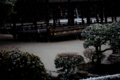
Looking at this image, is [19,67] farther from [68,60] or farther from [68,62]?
[68,60]

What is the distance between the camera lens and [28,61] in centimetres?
507

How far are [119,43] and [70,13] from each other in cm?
1301

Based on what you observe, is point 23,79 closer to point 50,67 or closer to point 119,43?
point 50,67

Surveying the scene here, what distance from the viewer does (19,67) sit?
4.88 m

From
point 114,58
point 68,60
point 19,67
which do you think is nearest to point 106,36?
point 114,58

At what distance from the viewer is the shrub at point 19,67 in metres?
4.77

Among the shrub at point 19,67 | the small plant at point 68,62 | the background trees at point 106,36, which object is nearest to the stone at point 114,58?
the background trees at point 106,36

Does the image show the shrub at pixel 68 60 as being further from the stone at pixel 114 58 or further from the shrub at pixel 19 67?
the stone at pixel 114 58

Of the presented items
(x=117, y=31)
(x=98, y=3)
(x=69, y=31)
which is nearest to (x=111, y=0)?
(x=98, y=3)

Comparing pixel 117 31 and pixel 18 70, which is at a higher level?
pixel 117 31

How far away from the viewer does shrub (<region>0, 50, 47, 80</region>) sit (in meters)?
4.77

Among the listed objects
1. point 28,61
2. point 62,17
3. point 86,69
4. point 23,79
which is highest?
point 62,17

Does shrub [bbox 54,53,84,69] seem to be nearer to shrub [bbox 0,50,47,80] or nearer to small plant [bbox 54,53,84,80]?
small plant [bbox 54,53,84,80]

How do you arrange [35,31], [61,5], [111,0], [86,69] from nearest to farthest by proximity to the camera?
[86,69], [35,31], [61,5], [111,0]
